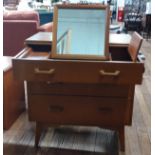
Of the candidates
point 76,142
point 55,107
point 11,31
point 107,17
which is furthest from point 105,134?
point 11,31

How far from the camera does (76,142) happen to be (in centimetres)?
196

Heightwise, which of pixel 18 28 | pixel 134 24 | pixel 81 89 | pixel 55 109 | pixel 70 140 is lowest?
pixel 70 140

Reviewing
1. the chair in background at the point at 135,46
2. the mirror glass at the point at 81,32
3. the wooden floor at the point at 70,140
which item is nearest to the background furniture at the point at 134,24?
the wooden floor at the point at 70,140

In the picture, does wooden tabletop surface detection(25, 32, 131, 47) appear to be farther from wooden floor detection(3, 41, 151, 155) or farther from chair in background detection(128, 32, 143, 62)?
wooden floor detection(3, 41, 151, 155)

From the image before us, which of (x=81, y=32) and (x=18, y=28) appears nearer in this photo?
(x=81, y=32)

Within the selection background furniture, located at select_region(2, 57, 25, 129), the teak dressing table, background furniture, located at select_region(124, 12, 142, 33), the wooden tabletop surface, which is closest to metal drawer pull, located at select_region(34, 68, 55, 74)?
the teak dressing table

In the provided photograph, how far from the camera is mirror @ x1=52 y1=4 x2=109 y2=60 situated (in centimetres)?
159

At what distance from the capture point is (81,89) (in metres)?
1.65

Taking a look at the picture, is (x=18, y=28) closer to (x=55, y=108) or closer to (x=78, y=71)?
(x=55, y=108)

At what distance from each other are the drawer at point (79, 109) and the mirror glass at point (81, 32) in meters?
0.30

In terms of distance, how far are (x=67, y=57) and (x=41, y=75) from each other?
0.19 meters

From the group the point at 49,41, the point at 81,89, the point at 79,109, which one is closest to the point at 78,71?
the point at 81,89

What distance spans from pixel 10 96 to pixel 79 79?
2.74 feet

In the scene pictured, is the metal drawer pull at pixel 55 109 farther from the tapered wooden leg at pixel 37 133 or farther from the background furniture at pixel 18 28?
the background furniture at pixel 18 28
